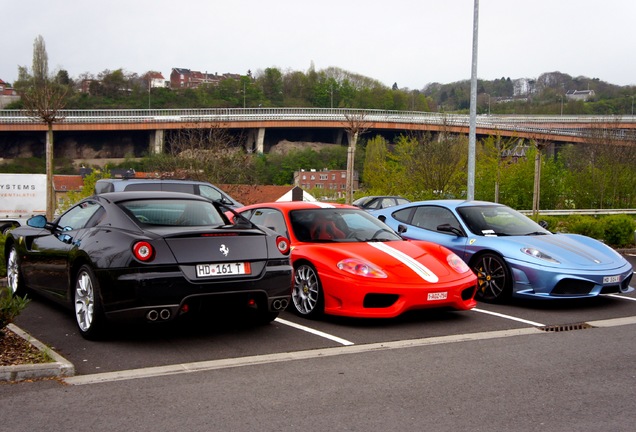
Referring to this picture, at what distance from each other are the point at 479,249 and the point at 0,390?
21.3 feet

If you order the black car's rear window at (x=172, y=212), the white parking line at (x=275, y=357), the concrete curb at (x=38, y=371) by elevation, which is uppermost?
the black car's rear window at (x=172, y=212)

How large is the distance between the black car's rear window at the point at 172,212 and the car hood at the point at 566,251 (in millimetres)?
4156

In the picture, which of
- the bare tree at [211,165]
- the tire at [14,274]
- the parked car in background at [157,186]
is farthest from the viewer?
the bare tree at [211,165]

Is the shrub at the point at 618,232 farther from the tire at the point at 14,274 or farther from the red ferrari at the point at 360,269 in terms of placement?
the tire at the point at 14,274

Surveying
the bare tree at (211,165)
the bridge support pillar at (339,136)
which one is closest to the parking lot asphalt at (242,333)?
the bare tree at (211,165)

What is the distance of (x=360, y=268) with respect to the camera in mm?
7719

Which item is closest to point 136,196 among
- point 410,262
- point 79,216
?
point 79,216

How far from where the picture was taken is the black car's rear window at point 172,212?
6.97m

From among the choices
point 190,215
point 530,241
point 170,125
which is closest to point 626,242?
point 530,241

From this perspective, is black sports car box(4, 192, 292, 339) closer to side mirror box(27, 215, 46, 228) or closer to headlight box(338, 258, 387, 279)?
side mirror box(27, 215, 46, 228)

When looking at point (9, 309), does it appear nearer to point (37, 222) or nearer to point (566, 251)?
point (37, 222)

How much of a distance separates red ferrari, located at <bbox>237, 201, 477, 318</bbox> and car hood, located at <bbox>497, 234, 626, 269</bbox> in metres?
1.29

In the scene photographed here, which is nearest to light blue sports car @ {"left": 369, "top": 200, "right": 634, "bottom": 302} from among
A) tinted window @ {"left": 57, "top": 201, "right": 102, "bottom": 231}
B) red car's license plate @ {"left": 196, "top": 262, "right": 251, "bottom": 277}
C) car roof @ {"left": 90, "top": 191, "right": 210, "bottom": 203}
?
car roof @ {"left": 90, "top": 191, "right": 210, "bottom": 203}

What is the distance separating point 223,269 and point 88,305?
1.37 m
